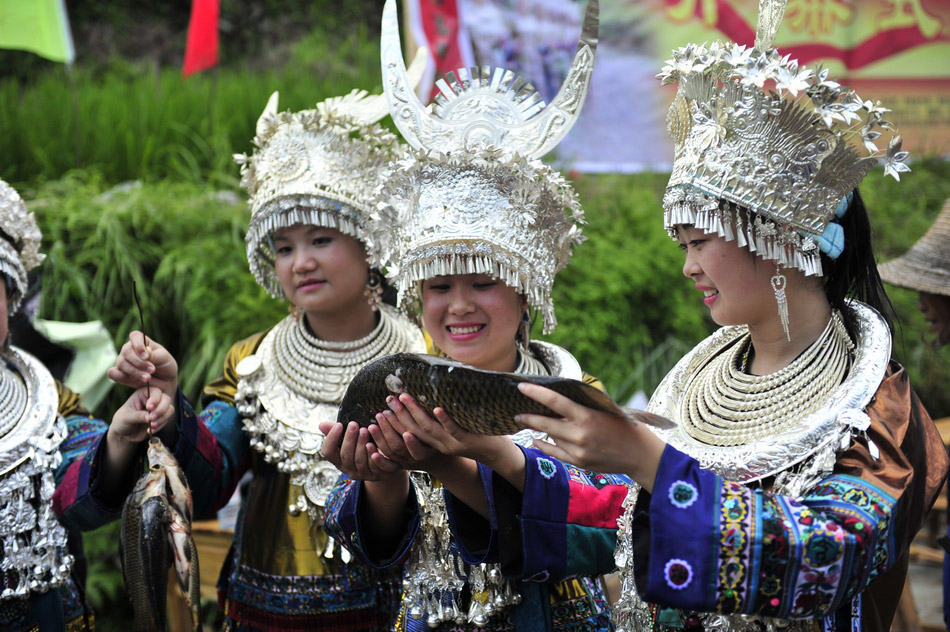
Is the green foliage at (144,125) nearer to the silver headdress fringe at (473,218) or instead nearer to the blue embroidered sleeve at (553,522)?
the silver headdress fringe at (473,218)

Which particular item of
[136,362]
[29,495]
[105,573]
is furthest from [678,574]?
[105,573]

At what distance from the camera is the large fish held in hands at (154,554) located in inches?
73.6

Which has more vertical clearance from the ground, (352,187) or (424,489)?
(352,187)

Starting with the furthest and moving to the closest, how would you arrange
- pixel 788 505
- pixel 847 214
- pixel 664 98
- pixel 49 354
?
pixel 664 98
pixel 49 354
pixel 847 214
pixel 788 505

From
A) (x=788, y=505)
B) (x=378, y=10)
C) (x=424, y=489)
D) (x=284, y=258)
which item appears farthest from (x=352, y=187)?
(x=378, y=10)

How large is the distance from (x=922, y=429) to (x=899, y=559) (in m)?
0.27

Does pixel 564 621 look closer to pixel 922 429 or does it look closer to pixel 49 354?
pixel 922 429

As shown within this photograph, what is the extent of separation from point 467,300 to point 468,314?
4 cm

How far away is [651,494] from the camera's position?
1.63 m

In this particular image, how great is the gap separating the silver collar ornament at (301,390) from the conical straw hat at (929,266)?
1776 mm

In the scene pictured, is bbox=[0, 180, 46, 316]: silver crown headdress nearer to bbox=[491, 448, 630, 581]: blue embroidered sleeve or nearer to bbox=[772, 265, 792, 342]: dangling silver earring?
bbox=[491, 448, 630, 581]: blue embroidered sleeve

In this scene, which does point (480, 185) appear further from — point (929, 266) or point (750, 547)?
point (929, 266)

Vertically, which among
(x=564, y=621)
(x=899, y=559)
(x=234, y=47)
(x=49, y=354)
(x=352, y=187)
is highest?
(x=234, y=47)

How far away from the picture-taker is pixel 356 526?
214 cm
